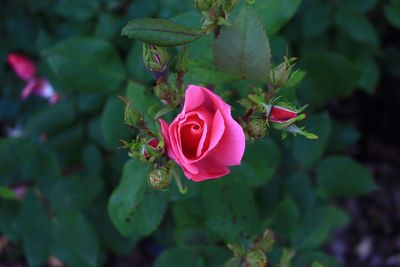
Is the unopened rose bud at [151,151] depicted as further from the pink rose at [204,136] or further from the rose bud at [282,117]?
the rose bud at [282,117]

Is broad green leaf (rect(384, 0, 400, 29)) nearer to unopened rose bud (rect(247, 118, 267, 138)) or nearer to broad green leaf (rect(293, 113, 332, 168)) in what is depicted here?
broad green leaf (rect(293, 113, 332, 168))

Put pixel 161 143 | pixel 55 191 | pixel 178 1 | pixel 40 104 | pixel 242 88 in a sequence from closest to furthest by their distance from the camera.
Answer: pixel 161 143 → pixel 242 88 → pixel 178 1 → pixel 55 191 → pixel 40 104

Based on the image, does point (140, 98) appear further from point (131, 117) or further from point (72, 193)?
point (72, 193)

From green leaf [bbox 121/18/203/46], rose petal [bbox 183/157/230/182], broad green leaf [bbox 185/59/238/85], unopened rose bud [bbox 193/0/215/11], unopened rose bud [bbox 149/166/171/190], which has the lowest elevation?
unopened rose bud [bbox 149/166/171/190]

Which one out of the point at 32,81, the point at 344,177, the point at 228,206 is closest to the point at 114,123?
the point at 228,206

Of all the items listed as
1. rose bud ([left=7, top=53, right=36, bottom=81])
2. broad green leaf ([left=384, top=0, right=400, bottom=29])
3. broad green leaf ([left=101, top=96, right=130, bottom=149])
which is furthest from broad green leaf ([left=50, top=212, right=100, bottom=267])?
broad green leaf ([left=384, top=0, right=400, bottom=29])

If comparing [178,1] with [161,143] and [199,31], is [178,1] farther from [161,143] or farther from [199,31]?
[161,143]

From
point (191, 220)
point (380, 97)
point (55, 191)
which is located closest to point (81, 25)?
point (55, 191)
